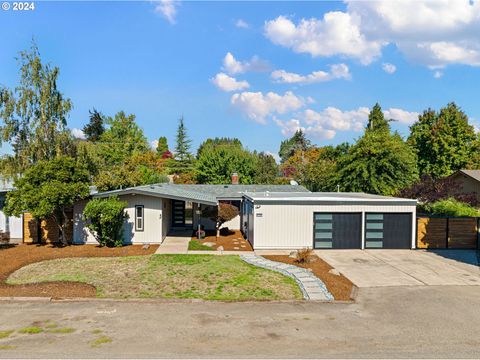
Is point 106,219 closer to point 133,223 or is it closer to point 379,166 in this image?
point 133,223

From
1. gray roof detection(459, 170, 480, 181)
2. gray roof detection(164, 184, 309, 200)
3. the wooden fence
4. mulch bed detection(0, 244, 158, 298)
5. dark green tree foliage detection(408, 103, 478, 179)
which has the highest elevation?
dark green tree foliage detection(408, 103, 478, 179)

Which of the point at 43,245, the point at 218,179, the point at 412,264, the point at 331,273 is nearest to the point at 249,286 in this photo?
the point at 331,273

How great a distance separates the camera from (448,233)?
779 inches

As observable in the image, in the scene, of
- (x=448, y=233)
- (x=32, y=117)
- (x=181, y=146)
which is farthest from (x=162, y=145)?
(x=448, y=233)

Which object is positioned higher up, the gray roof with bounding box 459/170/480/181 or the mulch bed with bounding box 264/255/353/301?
the gray roof with bounding box 459/170/480/181

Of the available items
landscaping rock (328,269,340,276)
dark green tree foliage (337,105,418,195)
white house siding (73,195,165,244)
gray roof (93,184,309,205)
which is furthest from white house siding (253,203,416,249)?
dark green tree foliage (337,105,418,195)

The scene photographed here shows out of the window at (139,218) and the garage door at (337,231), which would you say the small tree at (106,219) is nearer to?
the window at (139,218)

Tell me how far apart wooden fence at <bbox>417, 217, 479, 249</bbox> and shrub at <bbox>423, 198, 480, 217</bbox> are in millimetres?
5138

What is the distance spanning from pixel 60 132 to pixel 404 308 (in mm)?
27859

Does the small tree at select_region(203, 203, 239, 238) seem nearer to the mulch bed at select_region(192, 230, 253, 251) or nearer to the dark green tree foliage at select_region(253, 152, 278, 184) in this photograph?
the mulch bed at select_region(192, 230, 253, 251)

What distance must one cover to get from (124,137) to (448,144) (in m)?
46.8

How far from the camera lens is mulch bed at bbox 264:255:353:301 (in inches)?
473

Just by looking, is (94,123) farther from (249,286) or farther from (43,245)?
(249,286)

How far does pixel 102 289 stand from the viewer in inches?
478
